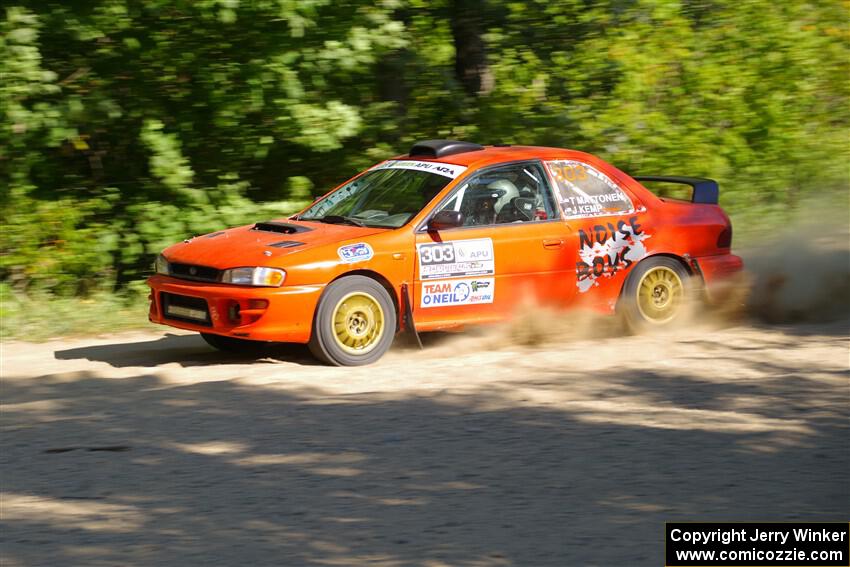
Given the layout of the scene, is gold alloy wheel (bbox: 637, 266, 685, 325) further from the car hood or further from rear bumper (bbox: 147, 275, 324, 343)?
rear bumper (bbox: 147, 275, 324, 343)

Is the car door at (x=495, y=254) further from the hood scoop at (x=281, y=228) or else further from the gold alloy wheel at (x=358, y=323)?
the hood scoop at (x=281, y=228)

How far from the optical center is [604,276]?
31.1 ft

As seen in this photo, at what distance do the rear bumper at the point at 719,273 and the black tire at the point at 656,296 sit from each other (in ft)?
0.52

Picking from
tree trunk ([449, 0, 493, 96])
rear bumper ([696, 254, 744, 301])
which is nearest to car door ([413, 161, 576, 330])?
rear bumper ([696, 254, 744, 301])

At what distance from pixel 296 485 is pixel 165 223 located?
702 cm

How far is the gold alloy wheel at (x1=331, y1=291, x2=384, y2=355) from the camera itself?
8.45 meters

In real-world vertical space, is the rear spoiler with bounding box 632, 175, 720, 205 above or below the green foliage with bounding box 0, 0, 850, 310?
below

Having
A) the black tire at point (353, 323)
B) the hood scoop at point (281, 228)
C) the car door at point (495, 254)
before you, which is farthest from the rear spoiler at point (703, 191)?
the hood scoop at point (281, 228)

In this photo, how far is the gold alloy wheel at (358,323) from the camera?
27.7ft

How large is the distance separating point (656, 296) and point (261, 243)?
3.30m

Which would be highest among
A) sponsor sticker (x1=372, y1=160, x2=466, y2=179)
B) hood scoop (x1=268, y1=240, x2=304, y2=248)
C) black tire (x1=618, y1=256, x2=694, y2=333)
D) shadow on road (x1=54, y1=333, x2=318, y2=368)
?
sponsor sticker (x1=372, y1=160, x2=466, y2=179)

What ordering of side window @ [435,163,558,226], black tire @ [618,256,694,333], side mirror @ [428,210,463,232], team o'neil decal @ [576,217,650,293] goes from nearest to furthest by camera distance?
1. side mirror @ [428,210,463,232]
2. side window @ [435,163,558,226]
3. team o'neil decal @ [576,217,650,293]
4. black tire @ [618,256,694,333]

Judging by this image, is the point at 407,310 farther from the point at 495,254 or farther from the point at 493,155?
the point at 493,155

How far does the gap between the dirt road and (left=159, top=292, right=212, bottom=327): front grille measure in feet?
1.21
